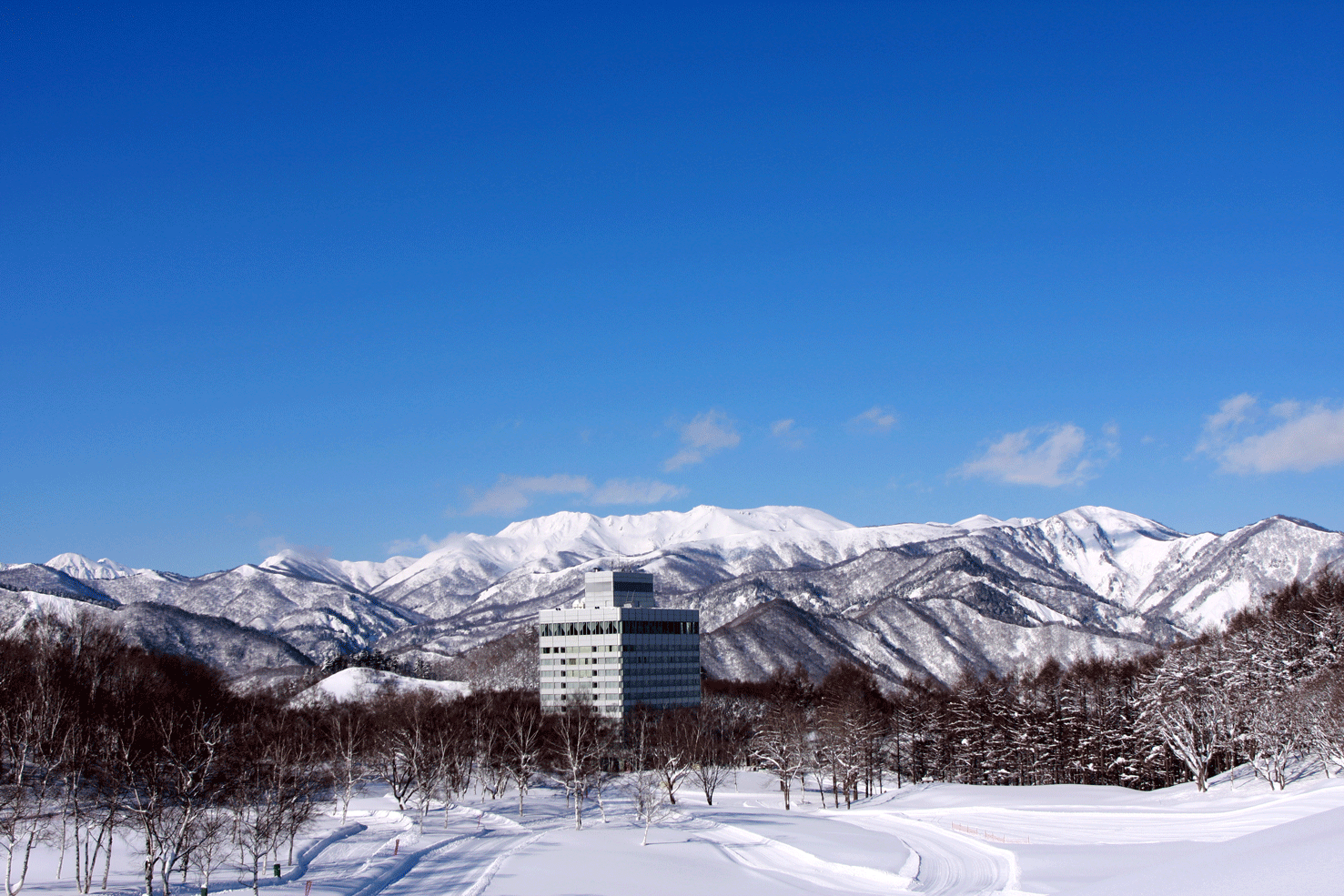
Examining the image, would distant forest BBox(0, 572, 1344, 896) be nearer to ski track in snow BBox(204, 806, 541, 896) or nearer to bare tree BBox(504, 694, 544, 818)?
bare tree BBox(504, 694, 544, 818)

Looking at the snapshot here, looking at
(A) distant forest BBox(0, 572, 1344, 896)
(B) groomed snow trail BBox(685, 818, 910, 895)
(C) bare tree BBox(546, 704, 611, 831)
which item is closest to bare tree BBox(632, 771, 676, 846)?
(A) distant forest BBox(0, 572, 1344, 896)

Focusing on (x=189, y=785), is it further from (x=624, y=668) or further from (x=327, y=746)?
(x=624, y=668)

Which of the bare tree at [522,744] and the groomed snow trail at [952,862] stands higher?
the bare tree at [522,744]

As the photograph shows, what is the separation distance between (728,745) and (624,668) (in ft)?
120

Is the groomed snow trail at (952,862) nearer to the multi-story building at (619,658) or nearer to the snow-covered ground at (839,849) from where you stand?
the snow-covered ground at (839,849)

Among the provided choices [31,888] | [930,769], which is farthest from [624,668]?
[31,888]

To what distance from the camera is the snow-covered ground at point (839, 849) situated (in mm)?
49500

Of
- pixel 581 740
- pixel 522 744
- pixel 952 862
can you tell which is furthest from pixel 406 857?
pixel 522 744

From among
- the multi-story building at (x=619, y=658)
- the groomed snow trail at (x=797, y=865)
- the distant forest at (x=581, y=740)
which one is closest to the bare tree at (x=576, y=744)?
the distant forest at (x=581, y=740)

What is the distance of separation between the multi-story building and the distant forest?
64.2 feet

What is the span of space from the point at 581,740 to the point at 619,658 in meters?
74.7

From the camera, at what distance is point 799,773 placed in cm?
10581

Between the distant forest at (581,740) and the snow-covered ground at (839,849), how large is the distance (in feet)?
10.2

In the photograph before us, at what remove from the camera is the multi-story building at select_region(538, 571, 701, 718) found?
175750mm
